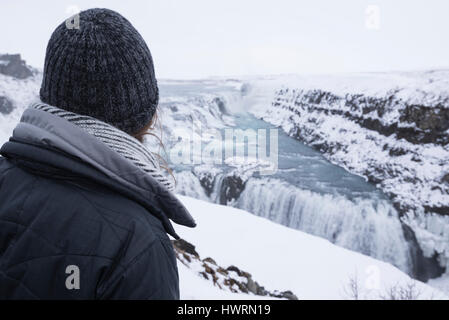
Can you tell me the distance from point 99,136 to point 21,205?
26 centimetres

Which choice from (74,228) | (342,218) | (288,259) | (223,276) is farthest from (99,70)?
(342,218)

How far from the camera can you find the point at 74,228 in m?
0.72

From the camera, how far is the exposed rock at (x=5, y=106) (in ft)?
64.4

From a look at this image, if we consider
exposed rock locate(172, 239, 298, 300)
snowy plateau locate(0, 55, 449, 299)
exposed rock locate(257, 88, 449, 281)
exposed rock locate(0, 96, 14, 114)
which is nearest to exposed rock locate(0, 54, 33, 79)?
snowy plateau locate(0, 55, 449, 299)

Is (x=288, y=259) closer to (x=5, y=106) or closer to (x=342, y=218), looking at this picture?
(x=342, y=218)

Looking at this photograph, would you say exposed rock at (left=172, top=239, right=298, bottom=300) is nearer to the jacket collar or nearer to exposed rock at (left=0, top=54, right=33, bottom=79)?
the jacket collar

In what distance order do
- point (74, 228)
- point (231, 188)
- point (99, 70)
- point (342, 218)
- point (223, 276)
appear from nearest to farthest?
1. point (74, 228)
2. point (99, 70)
3. point (223, 276)
4. point (342, 218)
5. point (231, 188)

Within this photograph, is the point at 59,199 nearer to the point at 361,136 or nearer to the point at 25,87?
the point at 361,136

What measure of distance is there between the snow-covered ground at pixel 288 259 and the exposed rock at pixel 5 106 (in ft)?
57.7

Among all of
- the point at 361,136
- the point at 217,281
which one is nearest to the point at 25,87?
the point at 217,281

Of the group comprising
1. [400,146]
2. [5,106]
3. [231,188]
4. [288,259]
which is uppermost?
[5,106]

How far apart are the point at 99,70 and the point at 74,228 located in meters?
0.44

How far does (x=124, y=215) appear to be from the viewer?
2.50 feet

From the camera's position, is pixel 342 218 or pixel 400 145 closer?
pixel 342 218
